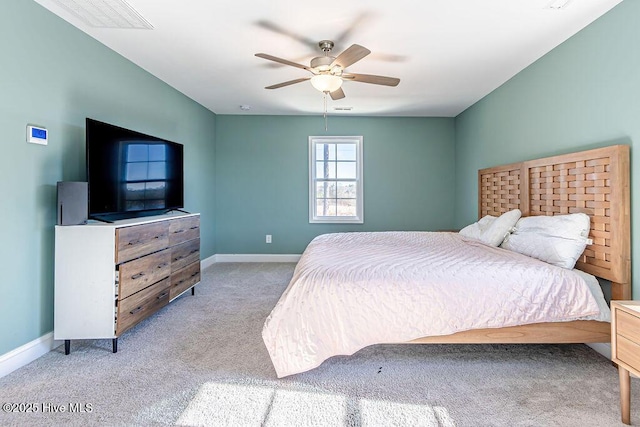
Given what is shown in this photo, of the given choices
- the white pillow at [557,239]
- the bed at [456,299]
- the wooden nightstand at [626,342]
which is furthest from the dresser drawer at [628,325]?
the white pillow at [557,239]

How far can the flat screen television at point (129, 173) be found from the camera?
2.40 metres

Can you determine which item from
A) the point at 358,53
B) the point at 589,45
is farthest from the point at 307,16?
the point at 589,45

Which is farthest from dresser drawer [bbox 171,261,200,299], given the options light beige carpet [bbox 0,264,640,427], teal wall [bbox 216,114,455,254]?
teal wall [bbox 216,114,455,254]

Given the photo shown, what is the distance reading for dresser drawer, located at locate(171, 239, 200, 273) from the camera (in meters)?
3.08

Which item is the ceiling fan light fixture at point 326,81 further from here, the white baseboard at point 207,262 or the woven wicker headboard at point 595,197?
the white baseboard at point 207,262

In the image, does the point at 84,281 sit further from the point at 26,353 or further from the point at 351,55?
the point at 351,55

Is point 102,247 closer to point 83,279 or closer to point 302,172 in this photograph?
point 83,279

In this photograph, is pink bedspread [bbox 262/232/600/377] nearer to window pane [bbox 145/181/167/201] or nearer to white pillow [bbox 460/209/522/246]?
white pillow [bbox 460/209/522/246]

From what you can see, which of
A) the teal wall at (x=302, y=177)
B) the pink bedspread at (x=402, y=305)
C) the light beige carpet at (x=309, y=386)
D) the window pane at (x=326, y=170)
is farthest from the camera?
the window pane at (x=326, y=170)

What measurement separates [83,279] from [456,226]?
4903 millimetres

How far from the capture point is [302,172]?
5.27m

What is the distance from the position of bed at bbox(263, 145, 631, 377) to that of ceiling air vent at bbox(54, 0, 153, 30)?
7.27 ft

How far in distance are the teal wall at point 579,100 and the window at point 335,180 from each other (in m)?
2.06

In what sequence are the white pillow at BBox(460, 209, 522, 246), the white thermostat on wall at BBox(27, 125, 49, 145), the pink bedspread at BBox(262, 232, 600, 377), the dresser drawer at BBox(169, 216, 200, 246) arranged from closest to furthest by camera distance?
the pink bedspread at BBox(262, 232, 600, 377) < the white thermostat on wall at BBox(27, 125, 49, 145) < the white pillow at BBox(460, 209, 522, 246) < the dresser drawer at BBox(169, 216, 200, 246)
